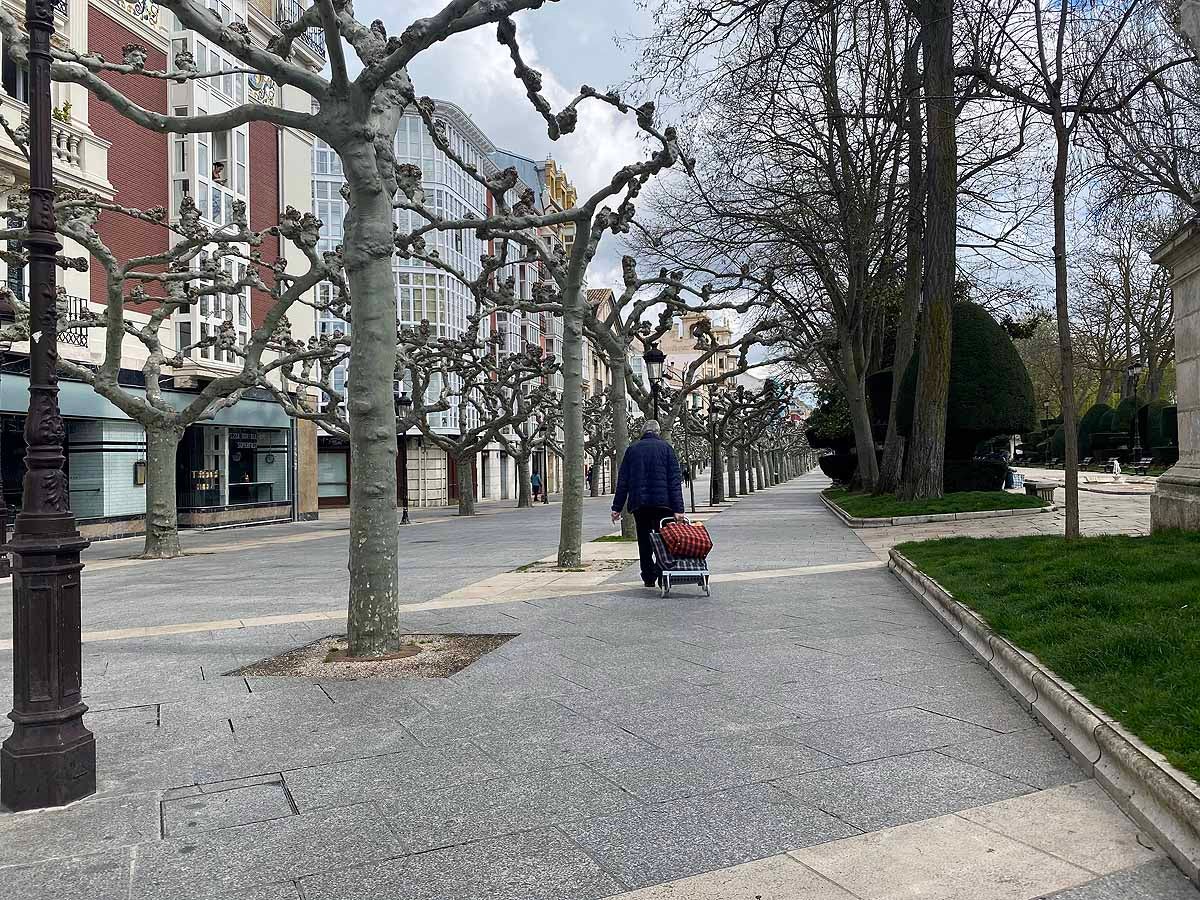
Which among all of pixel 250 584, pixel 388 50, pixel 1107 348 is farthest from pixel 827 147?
pixel 1107 348

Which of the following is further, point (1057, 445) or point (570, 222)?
point (1057, 445)

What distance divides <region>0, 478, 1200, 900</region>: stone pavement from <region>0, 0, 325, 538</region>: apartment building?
60.6 ft

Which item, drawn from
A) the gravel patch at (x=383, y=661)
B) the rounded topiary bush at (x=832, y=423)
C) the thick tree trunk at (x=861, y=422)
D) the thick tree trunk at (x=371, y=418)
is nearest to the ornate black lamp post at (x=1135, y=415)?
the rounded topiary bush at (x=832, y=423)

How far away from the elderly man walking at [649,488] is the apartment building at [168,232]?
16.3 metres

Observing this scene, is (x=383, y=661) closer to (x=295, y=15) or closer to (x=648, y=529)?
(x=648, y=529)

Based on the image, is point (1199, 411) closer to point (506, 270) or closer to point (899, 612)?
point (899, 612)

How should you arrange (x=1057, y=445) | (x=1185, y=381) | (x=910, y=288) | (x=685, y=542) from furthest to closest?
(x=1057, y=445), (x=910, y=288), (x=1185, y=381), (x=685, y=542)

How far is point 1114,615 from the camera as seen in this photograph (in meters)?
6.34

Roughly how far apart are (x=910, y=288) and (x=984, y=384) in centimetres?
289

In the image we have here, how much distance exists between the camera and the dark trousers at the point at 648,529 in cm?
1095

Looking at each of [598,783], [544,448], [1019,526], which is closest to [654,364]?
[1019,526]

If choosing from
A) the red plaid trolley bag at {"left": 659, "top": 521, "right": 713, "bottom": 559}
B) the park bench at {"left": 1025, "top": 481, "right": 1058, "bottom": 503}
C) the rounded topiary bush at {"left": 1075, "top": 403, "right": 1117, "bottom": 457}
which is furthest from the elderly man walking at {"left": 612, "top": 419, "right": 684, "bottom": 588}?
the rounded topiary bush at {"left": 1075, "top": 403, "right": 1117, "bottom": 457}

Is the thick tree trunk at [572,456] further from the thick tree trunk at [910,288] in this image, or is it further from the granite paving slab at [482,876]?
the thick tree trunk at [910,288]

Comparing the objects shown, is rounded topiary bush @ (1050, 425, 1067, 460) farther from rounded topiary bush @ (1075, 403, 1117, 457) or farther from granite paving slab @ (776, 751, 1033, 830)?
granite paving slab @ (776, 751, 1033, 830)
